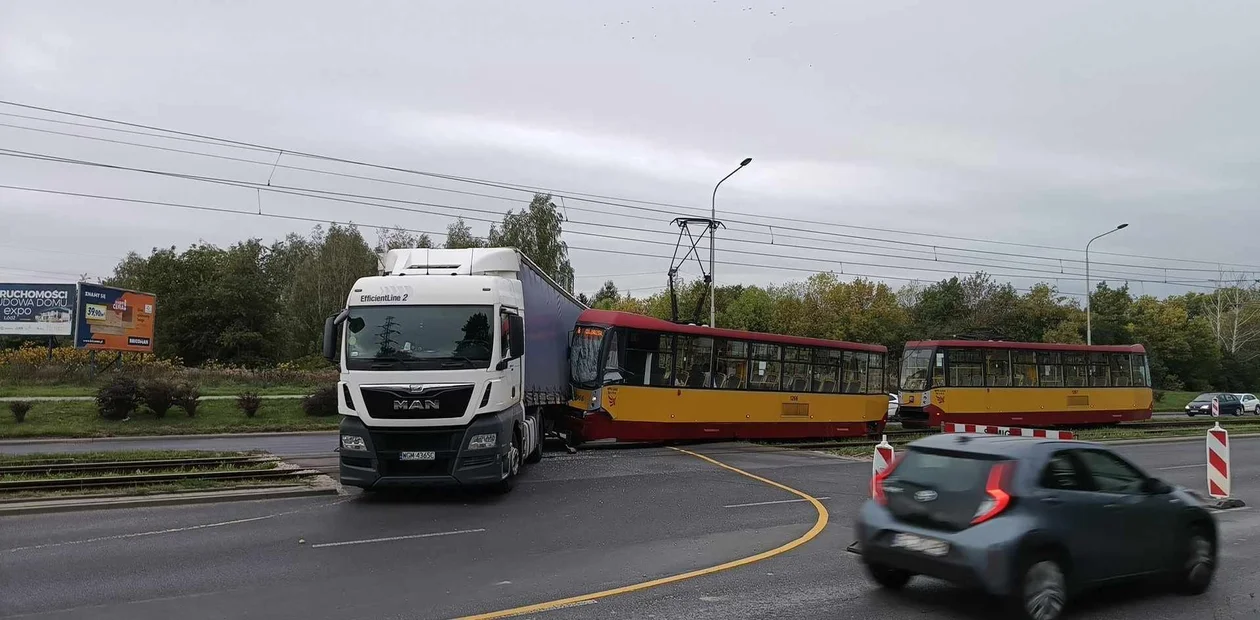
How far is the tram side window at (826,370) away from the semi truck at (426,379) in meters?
13.9

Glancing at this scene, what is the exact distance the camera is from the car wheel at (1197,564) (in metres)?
7.64

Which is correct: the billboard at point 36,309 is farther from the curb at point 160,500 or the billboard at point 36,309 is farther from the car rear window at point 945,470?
the car rear window at point 945,470

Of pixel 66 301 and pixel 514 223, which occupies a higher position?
pixel 514 223

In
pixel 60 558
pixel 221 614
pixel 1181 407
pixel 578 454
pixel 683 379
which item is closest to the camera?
pixel 221 614

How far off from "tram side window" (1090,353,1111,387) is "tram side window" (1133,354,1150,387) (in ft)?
7.20

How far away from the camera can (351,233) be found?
65.1m

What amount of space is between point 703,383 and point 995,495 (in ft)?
53.7

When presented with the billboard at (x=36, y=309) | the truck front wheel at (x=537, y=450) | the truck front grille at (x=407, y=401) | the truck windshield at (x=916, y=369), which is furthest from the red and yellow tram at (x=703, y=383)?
the billboard at (x=36, y=309)

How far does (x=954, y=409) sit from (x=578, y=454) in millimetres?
14966

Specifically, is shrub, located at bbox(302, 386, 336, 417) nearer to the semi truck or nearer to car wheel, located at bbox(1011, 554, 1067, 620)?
the semi truck

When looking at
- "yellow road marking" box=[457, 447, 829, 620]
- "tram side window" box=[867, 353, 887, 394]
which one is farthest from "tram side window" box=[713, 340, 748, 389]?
"yellow road marking" box=[457, 447, 829, 620]

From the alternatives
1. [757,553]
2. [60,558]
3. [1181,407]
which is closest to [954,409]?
[757,553]

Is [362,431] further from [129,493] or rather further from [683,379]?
[683,379]

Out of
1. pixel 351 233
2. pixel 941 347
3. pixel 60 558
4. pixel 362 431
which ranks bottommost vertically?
pixel 60 558
